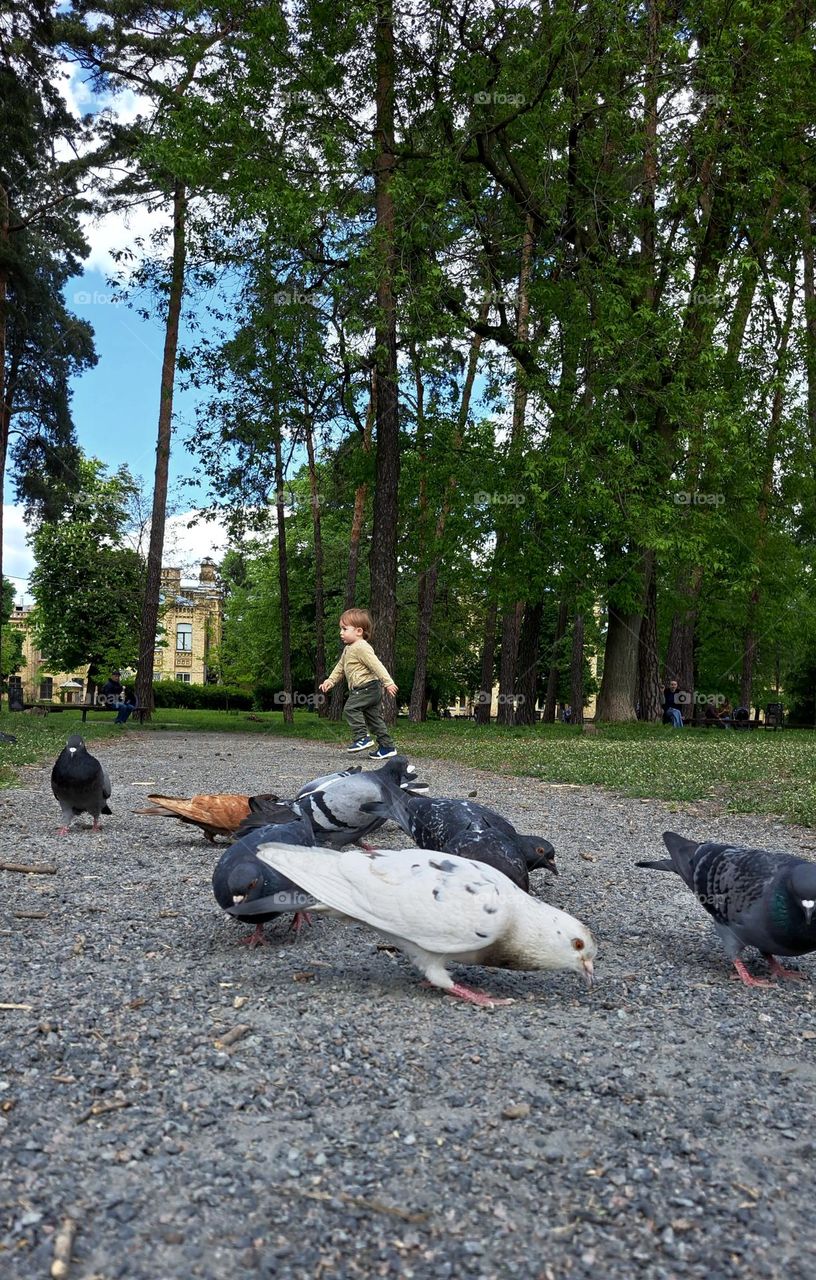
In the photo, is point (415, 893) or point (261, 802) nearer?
point (415, 893)

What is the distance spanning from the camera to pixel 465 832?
16.9 feet

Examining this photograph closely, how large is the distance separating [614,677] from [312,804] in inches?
730

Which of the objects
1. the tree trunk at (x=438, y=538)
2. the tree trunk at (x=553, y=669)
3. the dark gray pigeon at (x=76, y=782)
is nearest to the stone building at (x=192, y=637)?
the tree trunk at (x=553, y=669)

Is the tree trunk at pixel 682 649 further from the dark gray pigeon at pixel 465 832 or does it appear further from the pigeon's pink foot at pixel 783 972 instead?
the pigeon's pink foot at pixel 783 972

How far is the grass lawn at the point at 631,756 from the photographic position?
420 inches

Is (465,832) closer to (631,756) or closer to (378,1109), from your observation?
(378,1109)

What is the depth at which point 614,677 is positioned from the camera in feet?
76.1

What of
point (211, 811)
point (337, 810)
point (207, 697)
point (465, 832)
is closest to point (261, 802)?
point (211, 811)

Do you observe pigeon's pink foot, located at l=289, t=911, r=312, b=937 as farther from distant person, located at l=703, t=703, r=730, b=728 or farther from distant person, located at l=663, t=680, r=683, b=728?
distant person, located at l=703, t=703, r=730, b=728

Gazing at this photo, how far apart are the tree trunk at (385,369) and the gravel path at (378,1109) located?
14.5 meters

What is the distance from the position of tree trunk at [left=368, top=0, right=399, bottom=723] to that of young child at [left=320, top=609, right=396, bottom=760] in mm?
5668

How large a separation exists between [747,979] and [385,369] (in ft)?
55.8

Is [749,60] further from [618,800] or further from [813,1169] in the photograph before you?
[813,1169]

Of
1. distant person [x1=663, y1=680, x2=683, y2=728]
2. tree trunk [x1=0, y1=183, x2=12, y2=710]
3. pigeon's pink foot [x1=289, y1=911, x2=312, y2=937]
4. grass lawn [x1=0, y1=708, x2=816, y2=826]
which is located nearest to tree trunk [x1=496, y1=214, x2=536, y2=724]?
grass lawn [x1=0, y1=708, x2=816, y2=826]
